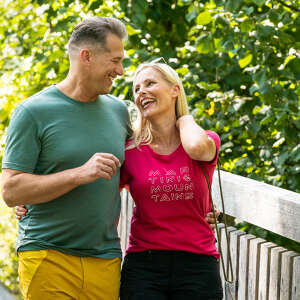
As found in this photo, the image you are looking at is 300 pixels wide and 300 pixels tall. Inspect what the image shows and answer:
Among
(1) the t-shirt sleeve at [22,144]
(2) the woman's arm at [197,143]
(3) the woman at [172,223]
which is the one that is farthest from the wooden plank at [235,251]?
(1) the t-shirt sleeve at [22,144]

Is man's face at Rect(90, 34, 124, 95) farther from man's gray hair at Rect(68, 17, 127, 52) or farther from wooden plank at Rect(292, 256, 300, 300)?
wooden plank at Rect(292, 256, 300, 300)

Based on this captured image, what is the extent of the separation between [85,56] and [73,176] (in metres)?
0.61

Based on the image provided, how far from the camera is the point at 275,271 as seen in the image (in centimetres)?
223

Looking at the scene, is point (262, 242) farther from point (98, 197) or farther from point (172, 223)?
point (98, 197)

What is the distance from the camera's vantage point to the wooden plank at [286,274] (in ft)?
7.04

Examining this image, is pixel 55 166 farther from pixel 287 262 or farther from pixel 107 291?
pixel 287 262

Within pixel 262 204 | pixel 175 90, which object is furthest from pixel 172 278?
pixel 175 90

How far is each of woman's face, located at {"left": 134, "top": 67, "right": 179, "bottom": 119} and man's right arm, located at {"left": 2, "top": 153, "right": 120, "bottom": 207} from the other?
0.54 meters

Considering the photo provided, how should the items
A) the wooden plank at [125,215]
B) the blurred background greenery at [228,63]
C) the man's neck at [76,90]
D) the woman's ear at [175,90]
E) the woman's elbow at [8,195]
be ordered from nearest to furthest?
the woman's elbow at [8,195], the man's neck at [76,90], the woman's ear at [175,90], the wooden plank at [125,215], the blurred background greenery at [228,63]

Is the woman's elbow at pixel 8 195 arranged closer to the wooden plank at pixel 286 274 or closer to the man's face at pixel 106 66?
the man's face at pixel 106 66

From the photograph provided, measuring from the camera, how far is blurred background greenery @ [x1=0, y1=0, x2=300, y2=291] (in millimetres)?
3674

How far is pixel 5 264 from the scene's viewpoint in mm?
6711

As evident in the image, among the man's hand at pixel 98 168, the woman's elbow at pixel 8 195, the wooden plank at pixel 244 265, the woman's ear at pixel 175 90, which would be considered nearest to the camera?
the man's hand at pixel 98 168

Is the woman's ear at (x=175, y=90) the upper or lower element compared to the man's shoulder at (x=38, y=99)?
upper
